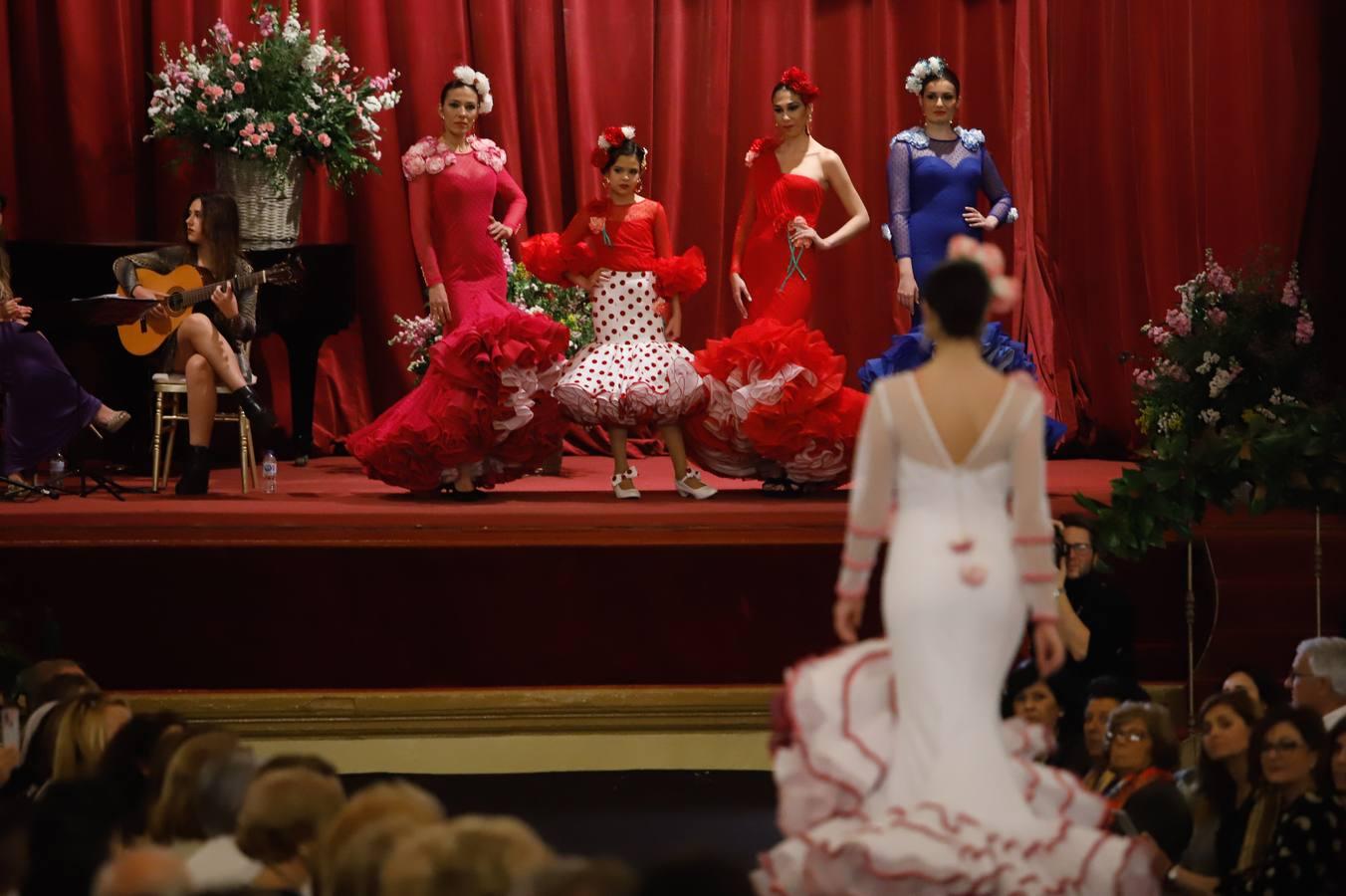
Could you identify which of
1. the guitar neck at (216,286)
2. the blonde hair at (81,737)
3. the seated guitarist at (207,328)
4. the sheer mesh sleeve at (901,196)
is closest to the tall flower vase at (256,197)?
the seated guitarist at (207,328)

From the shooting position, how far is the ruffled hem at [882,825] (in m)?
3.12

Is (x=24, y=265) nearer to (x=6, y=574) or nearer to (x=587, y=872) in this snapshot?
(x=6, y=574)

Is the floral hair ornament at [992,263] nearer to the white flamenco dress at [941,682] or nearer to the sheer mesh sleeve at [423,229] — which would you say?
the white flamenco dress at [941,682]

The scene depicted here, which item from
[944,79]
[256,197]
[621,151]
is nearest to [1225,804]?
[621,151]

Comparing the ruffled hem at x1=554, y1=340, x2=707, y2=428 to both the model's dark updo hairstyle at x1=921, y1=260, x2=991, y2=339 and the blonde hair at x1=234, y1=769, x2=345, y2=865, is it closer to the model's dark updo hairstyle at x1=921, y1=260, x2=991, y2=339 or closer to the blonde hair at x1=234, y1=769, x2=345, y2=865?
the model's dark updo hairstyle at x1=921, y1=260, x2=991, y2=339

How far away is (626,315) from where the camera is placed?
6.06m

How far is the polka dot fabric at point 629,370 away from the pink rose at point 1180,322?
2.58 meters

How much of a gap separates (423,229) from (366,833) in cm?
418

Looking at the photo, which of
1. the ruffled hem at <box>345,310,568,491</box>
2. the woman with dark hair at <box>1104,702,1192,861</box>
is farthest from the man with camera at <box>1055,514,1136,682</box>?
the ruffled hem at <box>345,310,568,491</box>

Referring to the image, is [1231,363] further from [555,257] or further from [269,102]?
[269,102]

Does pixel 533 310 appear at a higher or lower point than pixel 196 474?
higher

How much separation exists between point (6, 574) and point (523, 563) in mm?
1621

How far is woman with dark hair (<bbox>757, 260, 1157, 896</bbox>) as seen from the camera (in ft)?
10.6

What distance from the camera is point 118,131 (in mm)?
8055
